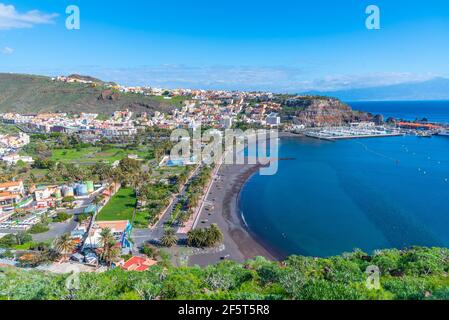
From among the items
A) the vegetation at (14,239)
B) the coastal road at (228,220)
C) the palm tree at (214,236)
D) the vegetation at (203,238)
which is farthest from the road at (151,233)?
the vegetation at (14,239)

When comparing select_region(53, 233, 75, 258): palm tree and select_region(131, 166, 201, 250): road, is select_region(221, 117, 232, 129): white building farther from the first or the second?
select_region(53, 233, 75, 258): palm tree

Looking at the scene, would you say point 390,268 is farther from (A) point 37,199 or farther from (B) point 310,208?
(A) point 37,199

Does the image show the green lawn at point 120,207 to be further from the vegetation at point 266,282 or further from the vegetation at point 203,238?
the vegetation at point 266,282

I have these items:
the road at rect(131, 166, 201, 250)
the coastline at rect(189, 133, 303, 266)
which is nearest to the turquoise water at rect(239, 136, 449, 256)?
the coastline at rect(189, 133, 303, 266)

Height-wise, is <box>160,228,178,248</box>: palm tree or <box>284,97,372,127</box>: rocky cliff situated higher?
<box>284,97,372,127</box>: rocky cliff

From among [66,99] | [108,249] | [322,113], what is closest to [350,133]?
[322,113]
